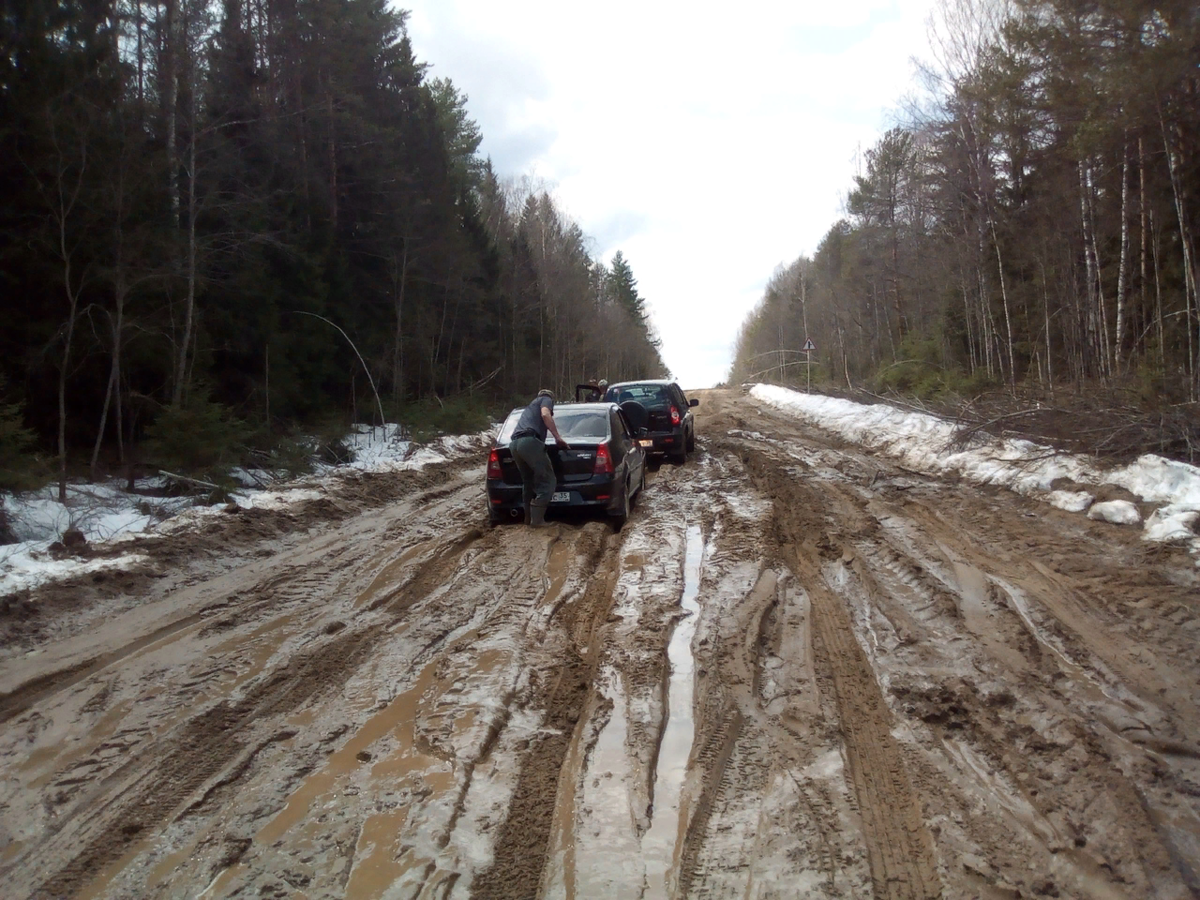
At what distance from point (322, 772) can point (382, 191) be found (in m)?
25.6

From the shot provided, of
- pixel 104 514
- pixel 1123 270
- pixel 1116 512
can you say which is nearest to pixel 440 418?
pixel 104 514

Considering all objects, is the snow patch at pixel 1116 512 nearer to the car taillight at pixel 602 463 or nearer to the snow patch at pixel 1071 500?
the snow patch at pixel 1071 500

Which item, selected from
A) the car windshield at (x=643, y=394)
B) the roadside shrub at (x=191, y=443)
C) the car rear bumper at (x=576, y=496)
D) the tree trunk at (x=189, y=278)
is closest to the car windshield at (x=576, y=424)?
the car rear bumper at (x=576, y=496)

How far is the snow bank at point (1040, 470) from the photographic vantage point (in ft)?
25.9

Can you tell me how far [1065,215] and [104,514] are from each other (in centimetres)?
2060

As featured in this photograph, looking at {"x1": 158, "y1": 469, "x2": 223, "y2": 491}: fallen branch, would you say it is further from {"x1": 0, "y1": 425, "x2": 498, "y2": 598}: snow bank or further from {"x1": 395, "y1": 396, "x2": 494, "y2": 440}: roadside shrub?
{"x1": 395, "y1": 396, "x2": 494, "y2": 440}: roadside shrub

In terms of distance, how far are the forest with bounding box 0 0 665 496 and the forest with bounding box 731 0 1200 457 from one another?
1437cm

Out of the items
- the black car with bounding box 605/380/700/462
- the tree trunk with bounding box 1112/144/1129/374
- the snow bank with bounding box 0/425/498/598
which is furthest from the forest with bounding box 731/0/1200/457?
the snow bank with bounding box 0/425/498/598

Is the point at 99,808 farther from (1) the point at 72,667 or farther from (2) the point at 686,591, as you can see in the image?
(2) the point at 686,591

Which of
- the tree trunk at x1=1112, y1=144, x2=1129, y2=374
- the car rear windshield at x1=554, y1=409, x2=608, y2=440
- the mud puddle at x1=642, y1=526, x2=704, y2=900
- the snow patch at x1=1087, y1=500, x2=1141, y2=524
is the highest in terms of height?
the tree trunk at x1=1112, y1=144, x2=1129, y2=374

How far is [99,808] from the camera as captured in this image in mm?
3623

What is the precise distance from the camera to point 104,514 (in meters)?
10.1

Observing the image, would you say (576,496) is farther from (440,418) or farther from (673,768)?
(440,418)

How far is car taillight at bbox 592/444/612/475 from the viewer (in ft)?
32.6
